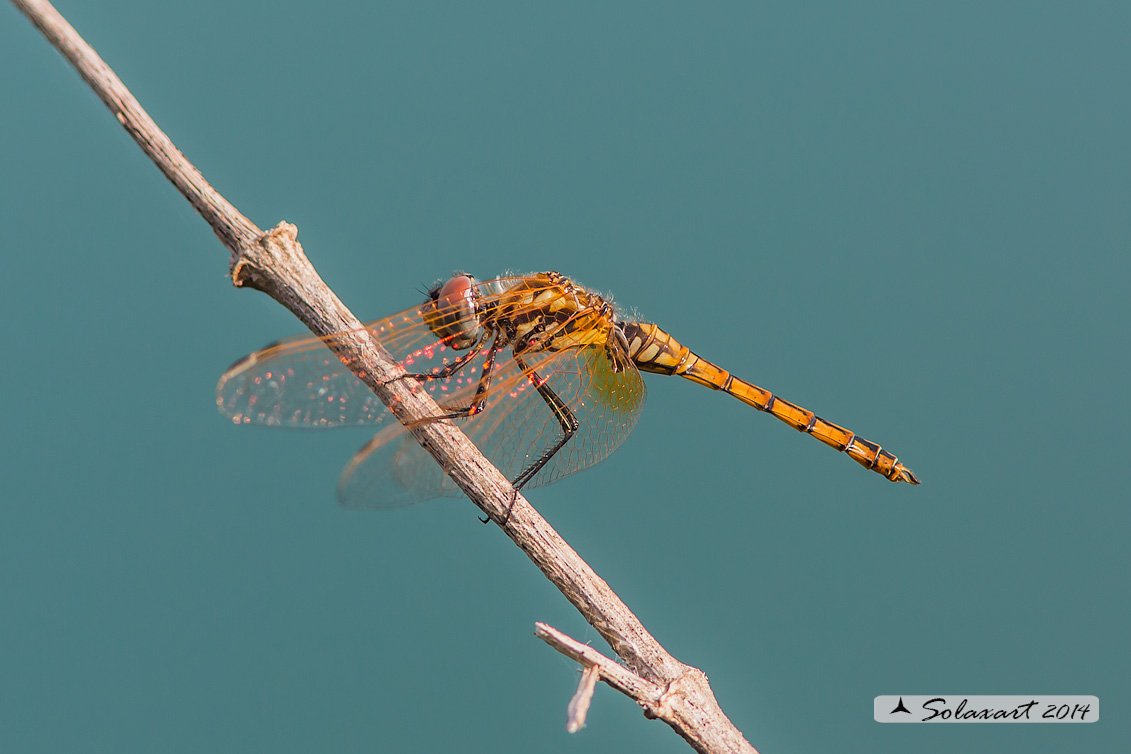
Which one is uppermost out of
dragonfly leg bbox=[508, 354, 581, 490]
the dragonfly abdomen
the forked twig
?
the dragonfly abdomen

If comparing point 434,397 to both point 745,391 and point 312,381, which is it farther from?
point 745,391

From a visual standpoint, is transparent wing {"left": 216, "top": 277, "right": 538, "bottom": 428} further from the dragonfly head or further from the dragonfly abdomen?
the dragonfly abdomen

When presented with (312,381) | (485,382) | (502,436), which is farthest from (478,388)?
(312,381)

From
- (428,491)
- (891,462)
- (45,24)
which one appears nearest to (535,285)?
(428,491)

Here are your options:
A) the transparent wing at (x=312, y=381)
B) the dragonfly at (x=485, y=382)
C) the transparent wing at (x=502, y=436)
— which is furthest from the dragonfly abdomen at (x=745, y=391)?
the transparent wing at (x=312, y=381)

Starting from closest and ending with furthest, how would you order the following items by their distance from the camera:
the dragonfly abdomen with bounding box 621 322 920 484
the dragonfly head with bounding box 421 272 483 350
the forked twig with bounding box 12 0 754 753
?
the forked twig with bounding box 12 0 754 753 → the dragonfly head with bounding box 421 272 483 350 → the dragonfly abdomen with bounding box 621 322 920 484

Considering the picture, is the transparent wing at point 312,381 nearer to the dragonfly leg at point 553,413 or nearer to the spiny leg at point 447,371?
the spiny leg at point 447,371

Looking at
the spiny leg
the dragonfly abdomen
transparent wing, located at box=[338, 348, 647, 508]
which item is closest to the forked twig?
the spiny leg

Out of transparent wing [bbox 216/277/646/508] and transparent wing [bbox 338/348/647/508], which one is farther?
transparent wing [bbox 338/348/647/508]
